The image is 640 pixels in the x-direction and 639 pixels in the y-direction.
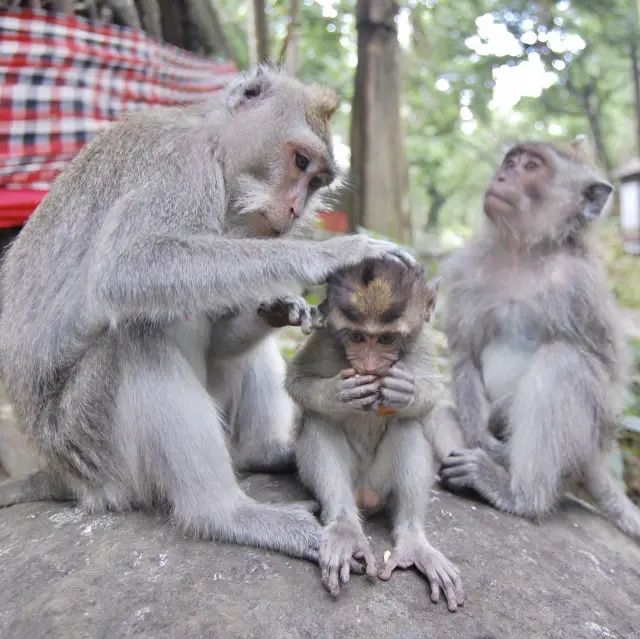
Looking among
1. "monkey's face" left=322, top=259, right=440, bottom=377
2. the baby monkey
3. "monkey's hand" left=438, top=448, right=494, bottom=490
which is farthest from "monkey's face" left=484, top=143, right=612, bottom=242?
"monkey's face" left=322, top=259, right=440, bottom=377

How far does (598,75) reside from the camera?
13.4 metres

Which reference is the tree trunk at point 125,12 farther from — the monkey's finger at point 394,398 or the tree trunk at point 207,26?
the monkey's finger at point 394,398

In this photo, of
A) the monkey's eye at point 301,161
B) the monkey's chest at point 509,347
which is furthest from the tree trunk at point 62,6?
the monkey's chest at point 509,347

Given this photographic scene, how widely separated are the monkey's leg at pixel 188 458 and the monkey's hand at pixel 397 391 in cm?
57

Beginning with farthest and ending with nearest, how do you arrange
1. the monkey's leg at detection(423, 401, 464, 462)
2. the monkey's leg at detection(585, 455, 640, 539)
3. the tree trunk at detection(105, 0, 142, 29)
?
the tree trunk at detection(105, 0, 142, 29)
the monkey's leg at detection(423, 401, 464, 462)
the monkey's leg at detection(585, 455, 640, 539)

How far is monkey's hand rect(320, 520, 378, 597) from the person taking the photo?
94.5 inches

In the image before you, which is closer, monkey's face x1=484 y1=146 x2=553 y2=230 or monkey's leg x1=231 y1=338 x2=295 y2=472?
monkey's leg x1=231 y1=338 x2=295 y2=472

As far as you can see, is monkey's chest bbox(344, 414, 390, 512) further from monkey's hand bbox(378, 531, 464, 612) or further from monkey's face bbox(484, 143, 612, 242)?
monkey's face bbox(484, 143, 612, 242)

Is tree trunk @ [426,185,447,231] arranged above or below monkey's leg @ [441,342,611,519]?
below

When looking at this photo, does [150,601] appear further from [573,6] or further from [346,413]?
[573,6]

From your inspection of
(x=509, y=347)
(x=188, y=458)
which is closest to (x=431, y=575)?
(x=188, y=458)

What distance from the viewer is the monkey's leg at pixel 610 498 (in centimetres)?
379

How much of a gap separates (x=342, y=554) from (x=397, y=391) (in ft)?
2.16

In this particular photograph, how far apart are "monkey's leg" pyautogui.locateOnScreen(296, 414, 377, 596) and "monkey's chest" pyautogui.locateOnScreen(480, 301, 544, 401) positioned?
5.03ft
